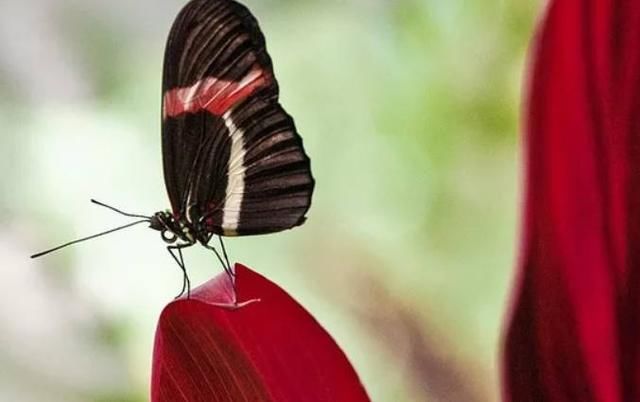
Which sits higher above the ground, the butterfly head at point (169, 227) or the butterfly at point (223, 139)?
the butterfly at point (223, 139)

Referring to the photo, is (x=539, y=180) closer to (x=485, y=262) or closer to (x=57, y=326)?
(x=485, y=262)

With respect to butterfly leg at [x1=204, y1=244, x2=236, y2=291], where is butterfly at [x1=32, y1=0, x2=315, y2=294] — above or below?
above

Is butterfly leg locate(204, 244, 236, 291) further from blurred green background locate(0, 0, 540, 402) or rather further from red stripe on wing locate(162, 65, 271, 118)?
red stripe on wing locate(162, 65, 271, 118)

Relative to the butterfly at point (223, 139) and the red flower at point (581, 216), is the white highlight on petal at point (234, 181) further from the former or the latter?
the red flower at point (581, 216)

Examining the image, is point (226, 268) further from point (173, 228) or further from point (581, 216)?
point (581, 216)

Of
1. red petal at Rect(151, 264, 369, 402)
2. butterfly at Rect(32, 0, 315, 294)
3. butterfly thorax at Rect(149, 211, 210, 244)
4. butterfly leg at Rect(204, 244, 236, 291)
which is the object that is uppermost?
butterfly at Rect(32, 0, 315, 294)

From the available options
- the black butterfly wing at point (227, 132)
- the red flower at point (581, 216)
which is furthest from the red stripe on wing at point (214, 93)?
the red flower at point (581, 216)

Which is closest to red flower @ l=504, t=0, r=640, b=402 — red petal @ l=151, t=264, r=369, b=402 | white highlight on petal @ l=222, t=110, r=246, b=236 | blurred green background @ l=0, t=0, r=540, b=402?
blurred green background @ l=0, t=0, r=540, b=402
